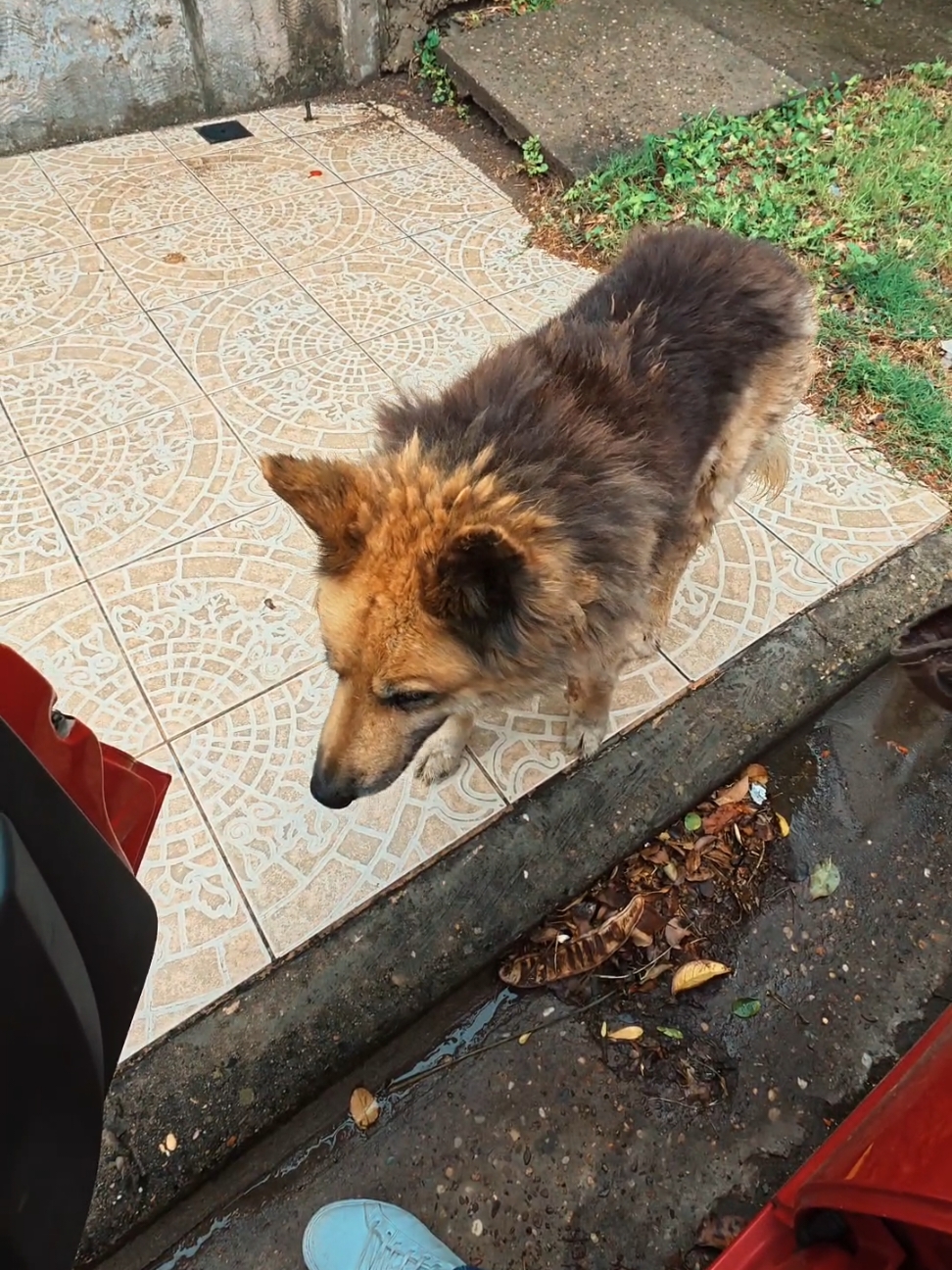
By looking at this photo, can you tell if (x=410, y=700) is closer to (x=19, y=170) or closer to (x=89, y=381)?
(x=89, y=381)

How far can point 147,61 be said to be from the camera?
4906 mm

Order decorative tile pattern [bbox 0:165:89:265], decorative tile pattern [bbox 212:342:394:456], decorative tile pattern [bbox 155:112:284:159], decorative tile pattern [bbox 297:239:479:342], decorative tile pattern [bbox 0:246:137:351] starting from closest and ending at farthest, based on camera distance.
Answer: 1. decorative tile pattern [bbox 212:342:394:456]
2. decorative tile pattern [bbox 0:246:137:351]
3. decorative tile pattern [bbox 297:239:479:342]
4. decorative tile pattern [bbox 0:165:89:265]
5. decorative tile pattern [bbox 155:112:284:159]

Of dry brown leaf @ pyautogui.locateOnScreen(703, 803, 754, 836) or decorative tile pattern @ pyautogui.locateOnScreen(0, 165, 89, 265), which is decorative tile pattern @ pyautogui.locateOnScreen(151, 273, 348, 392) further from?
dry brown leaf @ pyautogui.locateOnScreen(703, 803, 754, 836)

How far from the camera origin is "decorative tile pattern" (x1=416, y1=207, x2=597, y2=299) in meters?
4.31

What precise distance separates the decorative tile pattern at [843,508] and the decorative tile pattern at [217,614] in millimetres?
2033

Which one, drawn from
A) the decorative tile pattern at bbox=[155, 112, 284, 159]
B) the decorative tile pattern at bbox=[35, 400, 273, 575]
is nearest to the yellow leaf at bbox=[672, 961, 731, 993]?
the decorative tile pattern at bbox=[35, 400, 273, 575]

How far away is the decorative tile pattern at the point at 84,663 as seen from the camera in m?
2.63

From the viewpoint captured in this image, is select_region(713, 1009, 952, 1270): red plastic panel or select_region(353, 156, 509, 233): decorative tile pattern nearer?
select_region(713, 1009, 952, 1270): red plastic panel

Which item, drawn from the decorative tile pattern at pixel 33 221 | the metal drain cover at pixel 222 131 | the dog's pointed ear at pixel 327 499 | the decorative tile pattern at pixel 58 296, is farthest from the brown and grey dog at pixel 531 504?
the metal drain cover at pixel 222 131

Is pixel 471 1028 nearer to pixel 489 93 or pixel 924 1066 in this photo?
pixel 924 1066

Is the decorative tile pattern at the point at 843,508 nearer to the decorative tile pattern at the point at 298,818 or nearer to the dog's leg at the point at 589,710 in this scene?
the dog's leg at the point at 589,710

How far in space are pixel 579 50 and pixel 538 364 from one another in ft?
15.6

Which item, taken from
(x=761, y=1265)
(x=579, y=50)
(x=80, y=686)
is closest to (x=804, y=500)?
(x=761, y=1265)

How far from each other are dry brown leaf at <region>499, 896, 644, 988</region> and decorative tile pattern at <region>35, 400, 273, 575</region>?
82.4 inches
